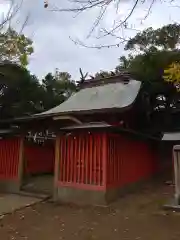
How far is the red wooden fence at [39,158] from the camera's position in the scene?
1706cm

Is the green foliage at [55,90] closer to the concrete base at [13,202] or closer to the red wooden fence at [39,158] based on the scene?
the red wooden fence at [39,158]

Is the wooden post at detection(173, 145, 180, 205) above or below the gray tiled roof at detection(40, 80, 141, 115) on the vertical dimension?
below

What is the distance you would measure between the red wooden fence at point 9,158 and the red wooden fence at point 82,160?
278 cm

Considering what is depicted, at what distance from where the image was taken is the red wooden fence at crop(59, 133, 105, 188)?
33.7 feet

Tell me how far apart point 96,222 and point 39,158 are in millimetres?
10406

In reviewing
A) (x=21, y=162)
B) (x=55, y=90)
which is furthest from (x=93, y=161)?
(x=55, y=90)

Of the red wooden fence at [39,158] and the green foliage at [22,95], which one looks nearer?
the red wooden fence at [39,158]

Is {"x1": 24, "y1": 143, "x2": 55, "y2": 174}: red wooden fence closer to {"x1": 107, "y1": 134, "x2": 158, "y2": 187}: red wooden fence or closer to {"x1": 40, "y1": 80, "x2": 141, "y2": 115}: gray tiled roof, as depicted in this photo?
{"x1": 40, "y1": 80, "x2": 141, "y2": 115}: gray tiled roof

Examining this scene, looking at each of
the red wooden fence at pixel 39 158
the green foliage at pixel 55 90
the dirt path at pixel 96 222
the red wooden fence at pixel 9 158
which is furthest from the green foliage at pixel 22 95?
the dirt path at pixel 96 222

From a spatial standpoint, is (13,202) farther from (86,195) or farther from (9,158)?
(9,158)

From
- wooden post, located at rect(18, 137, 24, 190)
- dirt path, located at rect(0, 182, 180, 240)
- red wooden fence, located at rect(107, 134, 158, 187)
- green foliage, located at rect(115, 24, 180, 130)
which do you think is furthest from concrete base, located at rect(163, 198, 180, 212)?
green foliage, located at rect(115, 24, 180, 130)

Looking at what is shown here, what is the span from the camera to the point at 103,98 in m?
15.5

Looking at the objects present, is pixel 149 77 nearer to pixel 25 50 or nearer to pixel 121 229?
pixel 25 50

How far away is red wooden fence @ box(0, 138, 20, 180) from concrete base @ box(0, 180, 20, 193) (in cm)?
20
